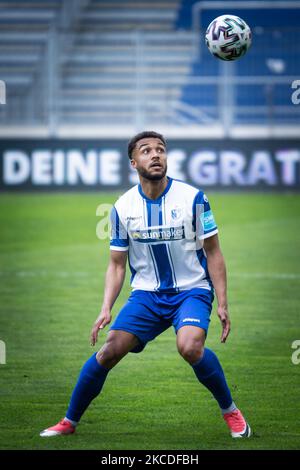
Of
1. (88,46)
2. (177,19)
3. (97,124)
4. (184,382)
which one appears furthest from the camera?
(177,19)

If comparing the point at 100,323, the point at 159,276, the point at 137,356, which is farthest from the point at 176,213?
the point at 137,356

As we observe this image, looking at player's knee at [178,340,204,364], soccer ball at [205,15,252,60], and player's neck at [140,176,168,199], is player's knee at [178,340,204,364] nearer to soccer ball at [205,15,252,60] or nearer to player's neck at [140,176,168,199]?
player's neck at [140,176,168,199]

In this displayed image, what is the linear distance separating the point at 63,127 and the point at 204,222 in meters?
18.7

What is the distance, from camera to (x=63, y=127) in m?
24.5

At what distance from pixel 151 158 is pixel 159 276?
0.71 meters

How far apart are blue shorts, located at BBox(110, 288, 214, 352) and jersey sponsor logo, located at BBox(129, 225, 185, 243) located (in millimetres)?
316

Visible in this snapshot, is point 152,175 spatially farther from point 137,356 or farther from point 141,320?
point 137,356

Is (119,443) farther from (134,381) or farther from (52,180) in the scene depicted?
(52,180)

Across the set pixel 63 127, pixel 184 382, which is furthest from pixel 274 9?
pixel 184 382

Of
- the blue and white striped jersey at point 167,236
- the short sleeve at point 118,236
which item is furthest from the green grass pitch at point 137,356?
the short sleeve at point 118,236

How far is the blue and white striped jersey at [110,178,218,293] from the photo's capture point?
6.18m

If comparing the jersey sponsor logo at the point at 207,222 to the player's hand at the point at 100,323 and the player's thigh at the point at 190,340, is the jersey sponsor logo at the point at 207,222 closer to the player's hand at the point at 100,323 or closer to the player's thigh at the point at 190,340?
the player's thigh at the point at 190,340

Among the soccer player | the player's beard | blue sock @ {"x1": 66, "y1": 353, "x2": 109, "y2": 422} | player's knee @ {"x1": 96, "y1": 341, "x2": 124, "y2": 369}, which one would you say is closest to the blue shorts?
the soccer player

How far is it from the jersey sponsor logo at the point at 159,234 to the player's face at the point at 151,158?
0.32 m
